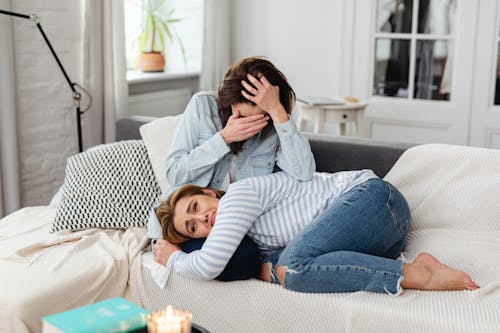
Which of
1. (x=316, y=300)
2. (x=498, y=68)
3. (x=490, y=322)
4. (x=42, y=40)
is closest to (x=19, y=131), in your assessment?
(x=42, y=40)

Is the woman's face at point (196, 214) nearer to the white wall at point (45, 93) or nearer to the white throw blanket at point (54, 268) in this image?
the white throw blanket at point (54, 268)

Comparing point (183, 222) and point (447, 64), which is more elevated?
point (447, 64)

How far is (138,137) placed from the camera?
10.1ft

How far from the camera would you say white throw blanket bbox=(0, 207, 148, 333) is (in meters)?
2.02

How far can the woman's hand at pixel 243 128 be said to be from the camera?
7.64 feet

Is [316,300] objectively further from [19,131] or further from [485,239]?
[19,131]

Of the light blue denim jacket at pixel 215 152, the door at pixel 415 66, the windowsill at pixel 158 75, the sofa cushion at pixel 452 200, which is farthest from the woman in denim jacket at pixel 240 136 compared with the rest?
the door at pixel 415 66

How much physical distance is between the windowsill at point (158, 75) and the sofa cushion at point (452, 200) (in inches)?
77.4

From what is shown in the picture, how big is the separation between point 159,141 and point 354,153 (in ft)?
2.40

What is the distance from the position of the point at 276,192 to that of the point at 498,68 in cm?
235

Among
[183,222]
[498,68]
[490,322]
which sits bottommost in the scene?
[490,322]

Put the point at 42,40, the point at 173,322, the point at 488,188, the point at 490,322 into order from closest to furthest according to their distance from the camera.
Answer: the point at 173,322
the point at 490,322
the point at 488,188
the point at 42,40

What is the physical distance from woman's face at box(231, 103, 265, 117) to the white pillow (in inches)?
16.5

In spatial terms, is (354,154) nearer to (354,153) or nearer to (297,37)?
(354,153)
